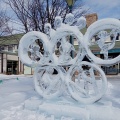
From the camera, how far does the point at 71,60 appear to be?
5.00 metres

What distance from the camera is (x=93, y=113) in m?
4.12

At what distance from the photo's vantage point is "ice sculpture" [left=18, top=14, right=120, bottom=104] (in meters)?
4.52

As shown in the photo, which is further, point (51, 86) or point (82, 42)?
point (51, 86)

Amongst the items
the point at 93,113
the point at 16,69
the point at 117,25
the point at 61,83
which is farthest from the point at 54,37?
the point at 16,69

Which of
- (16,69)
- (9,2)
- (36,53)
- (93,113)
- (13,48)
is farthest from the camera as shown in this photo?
(13,48)

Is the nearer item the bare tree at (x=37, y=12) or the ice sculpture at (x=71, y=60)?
the ice sculpture at (x=71, y=60)

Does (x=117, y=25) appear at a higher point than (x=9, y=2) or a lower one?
lower

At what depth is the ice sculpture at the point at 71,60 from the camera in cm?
452

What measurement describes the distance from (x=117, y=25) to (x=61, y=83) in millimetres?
2120

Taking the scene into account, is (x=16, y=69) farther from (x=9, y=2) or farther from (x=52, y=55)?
(x=52, y=55)

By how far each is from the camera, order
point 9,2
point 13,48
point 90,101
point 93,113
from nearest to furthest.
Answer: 1. point 93,113
2. point 90,101
3. point 9,2
4. point 13,48

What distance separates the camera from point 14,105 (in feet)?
17.8

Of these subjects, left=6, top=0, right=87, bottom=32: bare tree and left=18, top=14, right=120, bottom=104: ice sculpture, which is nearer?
left=18, top=14, right=120, bottom=104: ice sculpture

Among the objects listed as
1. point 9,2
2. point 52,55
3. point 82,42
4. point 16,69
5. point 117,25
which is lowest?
point 16,69
